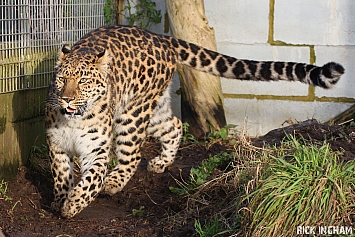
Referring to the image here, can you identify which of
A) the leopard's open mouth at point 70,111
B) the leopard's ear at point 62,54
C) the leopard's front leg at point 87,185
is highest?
the leopard's ear at point 62,54

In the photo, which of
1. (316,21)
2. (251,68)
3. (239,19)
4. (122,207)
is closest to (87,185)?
(122,207)

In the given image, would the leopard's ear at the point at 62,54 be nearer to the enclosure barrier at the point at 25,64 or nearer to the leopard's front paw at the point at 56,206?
the enclosure barrier at the point at 25,64

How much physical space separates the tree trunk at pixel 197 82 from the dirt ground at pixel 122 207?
909mm

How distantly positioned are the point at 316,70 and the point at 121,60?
1738 mm

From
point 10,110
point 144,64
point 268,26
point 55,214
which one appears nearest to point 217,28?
point 268,26

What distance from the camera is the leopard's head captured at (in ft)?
18.3

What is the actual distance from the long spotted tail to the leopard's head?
116cm

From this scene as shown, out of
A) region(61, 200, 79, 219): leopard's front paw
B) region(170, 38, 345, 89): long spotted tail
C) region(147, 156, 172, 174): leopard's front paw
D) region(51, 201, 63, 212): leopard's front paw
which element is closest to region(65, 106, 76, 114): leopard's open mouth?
region(61, 200, 79, 219): leopard's front paw

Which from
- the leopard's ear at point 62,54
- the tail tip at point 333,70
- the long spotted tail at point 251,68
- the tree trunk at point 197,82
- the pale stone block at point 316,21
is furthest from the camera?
the pale stone block at point 316,21

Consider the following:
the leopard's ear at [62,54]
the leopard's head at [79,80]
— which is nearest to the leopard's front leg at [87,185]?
the leopard's head at [79,80]

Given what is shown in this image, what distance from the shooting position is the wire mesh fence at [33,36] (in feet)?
21.2

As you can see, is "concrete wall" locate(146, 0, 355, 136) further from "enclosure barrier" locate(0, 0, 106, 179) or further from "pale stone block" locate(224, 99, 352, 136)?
"enclosure barrier" locate(0, 0, 106, 179)

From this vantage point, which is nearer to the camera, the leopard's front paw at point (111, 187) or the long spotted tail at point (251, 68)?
the long spotted tail at point (251, 68)

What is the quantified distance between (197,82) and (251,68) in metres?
1.46
